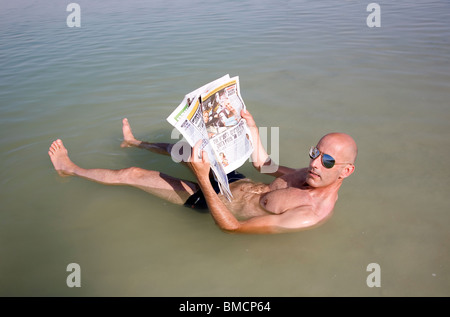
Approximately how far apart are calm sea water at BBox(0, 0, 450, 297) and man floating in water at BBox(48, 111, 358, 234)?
0.24 m

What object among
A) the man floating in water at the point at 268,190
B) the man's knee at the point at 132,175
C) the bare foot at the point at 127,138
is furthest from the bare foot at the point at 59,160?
the bare foot at the point at 127,138

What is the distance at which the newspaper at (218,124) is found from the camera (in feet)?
9.12

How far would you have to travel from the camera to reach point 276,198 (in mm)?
3131

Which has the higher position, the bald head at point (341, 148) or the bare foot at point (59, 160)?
the bald head at point (341, 148)

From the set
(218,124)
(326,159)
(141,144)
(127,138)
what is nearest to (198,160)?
(218,124)

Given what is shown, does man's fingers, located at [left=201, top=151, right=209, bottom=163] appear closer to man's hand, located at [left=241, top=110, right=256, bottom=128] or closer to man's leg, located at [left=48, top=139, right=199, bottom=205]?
man's leg, located at [left=48, top=139, right=199, bottom=205]

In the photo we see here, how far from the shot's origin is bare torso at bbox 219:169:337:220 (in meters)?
3.06

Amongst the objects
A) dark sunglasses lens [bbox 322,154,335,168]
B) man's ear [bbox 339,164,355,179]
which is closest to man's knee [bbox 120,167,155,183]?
dark sunglasses lens [bbox 322,154,335,168]

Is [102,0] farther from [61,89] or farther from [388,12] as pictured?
[388,12]

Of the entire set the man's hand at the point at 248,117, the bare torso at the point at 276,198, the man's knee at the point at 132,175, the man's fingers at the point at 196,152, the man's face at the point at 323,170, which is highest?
the man's hand at the point at 248,117

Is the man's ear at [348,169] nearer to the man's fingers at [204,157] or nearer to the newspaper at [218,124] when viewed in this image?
the newspaper at [218,124]

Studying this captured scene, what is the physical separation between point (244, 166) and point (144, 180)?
1319 mm

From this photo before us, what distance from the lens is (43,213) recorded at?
367cm

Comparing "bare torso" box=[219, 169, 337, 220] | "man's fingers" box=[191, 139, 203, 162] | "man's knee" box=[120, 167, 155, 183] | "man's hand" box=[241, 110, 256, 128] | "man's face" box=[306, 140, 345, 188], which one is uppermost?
"man's hand" box=[241, 110, 256, 128]
